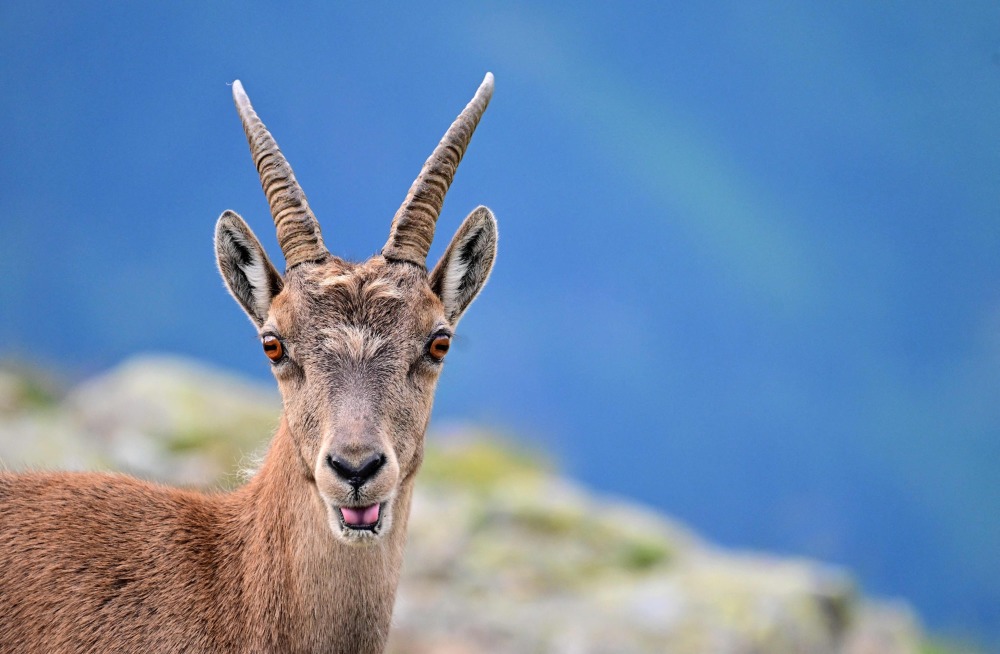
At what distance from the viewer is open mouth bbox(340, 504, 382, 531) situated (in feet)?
20.1

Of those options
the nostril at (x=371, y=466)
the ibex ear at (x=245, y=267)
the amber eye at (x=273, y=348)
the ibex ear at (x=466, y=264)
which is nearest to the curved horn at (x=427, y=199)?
the ibex ear at (x=466, y=264)

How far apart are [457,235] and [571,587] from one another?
9.15 metres

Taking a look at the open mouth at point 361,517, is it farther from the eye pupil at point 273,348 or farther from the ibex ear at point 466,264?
the ibex ear at point 466,264

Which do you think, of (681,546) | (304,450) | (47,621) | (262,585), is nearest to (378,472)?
(304,450)

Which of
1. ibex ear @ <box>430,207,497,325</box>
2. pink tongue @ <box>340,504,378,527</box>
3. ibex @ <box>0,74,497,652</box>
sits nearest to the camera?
pink tongue @ <box>340,504,378,527</box>

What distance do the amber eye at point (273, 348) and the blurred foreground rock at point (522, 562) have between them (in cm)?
555

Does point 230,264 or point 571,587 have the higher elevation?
point 571,587

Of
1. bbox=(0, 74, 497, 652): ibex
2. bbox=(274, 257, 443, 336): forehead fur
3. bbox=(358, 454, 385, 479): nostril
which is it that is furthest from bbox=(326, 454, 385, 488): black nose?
bbox=(274, 257, 443, 336): forehead fur

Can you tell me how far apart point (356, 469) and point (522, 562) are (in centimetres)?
1007

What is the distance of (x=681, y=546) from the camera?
17047 mm

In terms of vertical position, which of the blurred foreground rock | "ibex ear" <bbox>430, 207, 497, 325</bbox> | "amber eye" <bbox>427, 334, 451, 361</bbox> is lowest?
"amber eye" <bbox>427, 334, 451, 361</bbox>

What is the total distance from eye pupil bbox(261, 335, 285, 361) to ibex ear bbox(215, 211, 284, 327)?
37 cm

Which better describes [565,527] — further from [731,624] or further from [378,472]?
[378,472]

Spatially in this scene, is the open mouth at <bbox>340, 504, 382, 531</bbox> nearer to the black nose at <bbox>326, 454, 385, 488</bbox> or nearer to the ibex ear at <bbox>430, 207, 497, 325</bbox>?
the black nose at <bbox>326, 454, 385, 488</bbox>
